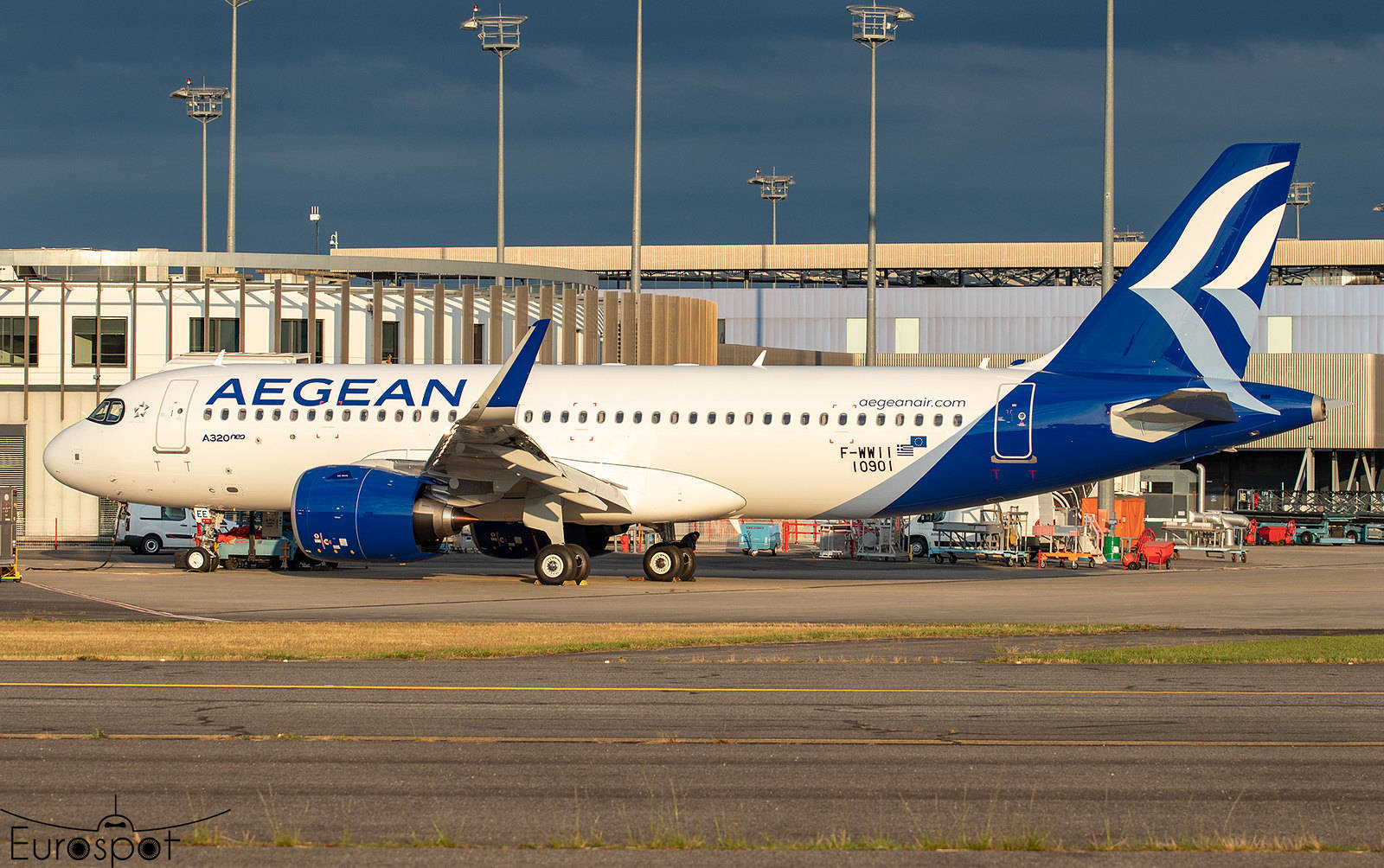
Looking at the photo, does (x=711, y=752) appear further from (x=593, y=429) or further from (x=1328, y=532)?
(x=1328, y=532)

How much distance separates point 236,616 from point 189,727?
32.8ft

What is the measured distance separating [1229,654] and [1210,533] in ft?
85.3

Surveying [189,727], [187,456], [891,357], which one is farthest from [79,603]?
[891,357]

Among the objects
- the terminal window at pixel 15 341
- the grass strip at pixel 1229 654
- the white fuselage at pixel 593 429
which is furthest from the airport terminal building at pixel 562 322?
the grass strip at pixel 1229 654

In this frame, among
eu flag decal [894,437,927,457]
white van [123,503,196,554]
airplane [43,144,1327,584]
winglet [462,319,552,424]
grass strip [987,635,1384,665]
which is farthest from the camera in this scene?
white van [123,503,196,554]

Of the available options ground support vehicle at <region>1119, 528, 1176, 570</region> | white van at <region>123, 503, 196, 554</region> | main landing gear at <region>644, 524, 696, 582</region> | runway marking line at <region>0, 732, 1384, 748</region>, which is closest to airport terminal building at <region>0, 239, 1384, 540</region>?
white van at <region>123, 503, 196, 554</region>

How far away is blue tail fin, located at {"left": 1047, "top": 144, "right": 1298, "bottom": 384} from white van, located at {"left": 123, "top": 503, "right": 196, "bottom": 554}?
86.4 feet

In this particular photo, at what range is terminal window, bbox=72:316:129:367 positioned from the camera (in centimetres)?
4262

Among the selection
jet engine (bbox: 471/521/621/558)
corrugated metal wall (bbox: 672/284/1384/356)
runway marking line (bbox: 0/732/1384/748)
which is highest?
corrugated metal wall (bbox: 672/284/1384/356)

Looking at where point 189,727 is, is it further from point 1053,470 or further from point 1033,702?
point 1053,470

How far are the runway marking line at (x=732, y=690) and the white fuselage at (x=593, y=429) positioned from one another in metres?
13.0

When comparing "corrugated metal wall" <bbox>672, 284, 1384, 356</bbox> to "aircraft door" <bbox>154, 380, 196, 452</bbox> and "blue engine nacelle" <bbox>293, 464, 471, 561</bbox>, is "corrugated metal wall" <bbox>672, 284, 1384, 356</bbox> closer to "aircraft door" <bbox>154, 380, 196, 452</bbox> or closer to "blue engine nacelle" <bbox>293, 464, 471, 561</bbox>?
"aircraft door" <bbox>154, 380, 196, 452</bbox>

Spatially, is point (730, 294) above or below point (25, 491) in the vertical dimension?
above

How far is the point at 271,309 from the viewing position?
43.5 metres
